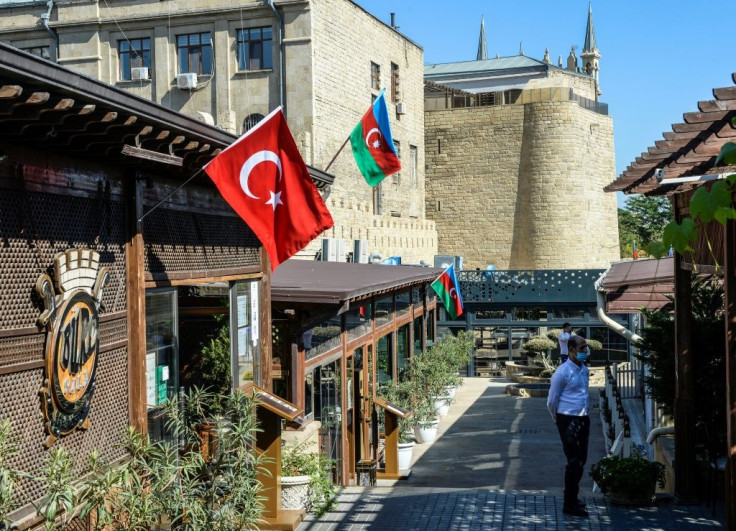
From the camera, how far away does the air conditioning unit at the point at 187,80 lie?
3559cm

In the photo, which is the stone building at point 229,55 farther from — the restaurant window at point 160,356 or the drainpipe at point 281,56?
the restaurant window at point 160,356

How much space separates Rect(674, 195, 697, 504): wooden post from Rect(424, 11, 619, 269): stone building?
45.3 metres

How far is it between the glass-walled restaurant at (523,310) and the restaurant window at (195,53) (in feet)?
39.1

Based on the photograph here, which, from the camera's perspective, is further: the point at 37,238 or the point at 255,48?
the point at 255,48

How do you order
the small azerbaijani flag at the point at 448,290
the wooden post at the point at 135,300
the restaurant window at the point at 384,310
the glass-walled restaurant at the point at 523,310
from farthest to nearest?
the glass-walled restaurant at the point at 523,310 → the small azerbaijani flag at the point at 448,290 → the restaurant window at the point at 384,310 → the wooden post at the point at 135,300

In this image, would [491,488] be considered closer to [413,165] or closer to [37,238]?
[37,238]

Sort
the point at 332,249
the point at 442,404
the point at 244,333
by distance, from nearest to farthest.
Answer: the point at 244,333, the point at 442,404, the point at 332,249

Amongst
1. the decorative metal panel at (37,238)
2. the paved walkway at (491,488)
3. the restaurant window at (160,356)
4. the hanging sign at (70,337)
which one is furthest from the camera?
the paved walkway at (491,488)

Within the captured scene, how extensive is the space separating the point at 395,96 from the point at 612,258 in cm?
2024

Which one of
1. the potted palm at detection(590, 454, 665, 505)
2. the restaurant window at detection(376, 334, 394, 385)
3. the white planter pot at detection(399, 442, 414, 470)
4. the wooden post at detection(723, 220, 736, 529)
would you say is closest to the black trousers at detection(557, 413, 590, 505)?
the potted palm at detection(590, 454, 665, 505)

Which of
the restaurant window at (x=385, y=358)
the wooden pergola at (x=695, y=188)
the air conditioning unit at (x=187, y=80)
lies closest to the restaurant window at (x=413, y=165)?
the air conditioning unit at (x=187, y=80)

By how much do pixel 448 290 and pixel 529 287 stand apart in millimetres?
11557

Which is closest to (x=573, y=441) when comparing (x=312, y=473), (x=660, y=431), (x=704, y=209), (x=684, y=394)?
(x=684, y=394)

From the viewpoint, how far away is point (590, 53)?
388 ft
